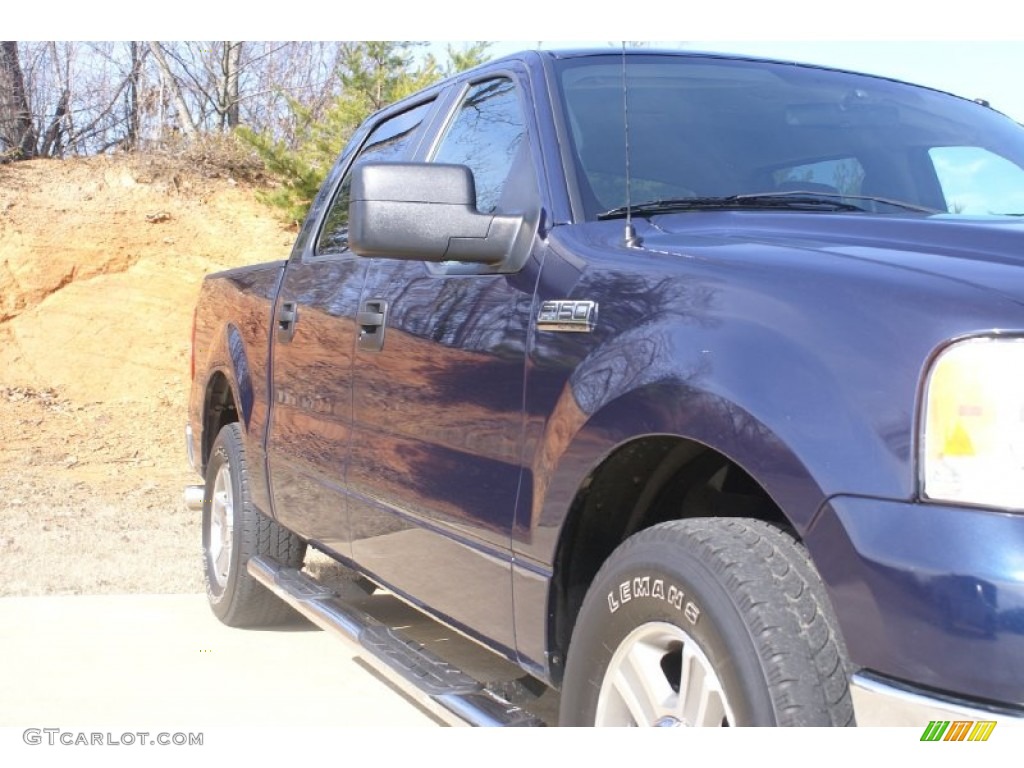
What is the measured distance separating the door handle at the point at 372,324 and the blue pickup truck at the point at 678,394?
0.02 m

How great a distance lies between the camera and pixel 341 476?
385 cm

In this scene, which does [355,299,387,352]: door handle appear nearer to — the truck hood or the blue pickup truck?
the blue pickup truck

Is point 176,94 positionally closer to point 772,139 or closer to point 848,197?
point 772,139

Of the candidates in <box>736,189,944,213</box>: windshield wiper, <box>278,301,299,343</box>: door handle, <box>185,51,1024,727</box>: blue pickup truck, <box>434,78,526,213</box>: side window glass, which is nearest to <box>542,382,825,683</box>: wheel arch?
<box>185,51,1024,727</box>: blue pickup truck

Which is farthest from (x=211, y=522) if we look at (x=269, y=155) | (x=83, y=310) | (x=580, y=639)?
(x=83, y=310)

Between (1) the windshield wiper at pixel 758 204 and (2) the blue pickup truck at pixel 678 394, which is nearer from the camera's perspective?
(2) the blue pickup truck at pixel 678 394

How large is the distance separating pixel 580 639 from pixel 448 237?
0.98 meters

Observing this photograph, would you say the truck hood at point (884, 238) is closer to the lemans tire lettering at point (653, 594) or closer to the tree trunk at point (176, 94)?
the lemans tire lettering at point (653, 594)

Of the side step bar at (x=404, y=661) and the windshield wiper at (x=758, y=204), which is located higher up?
the windshield wiper at (x=758, y=204)

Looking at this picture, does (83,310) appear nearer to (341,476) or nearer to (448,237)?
(341,476)

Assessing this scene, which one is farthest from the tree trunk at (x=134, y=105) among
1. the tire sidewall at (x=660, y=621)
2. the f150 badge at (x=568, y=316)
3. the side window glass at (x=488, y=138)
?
the tire sidewall at (x=660, y=621)

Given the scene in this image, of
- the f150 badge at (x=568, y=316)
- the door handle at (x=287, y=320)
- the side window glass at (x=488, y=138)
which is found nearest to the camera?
the f150 badge at (x=568, y=316)

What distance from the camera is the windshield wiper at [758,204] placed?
9.51 feet

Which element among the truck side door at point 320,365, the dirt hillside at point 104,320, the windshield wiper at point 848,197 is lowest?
the dirt hillside at point 104,320
